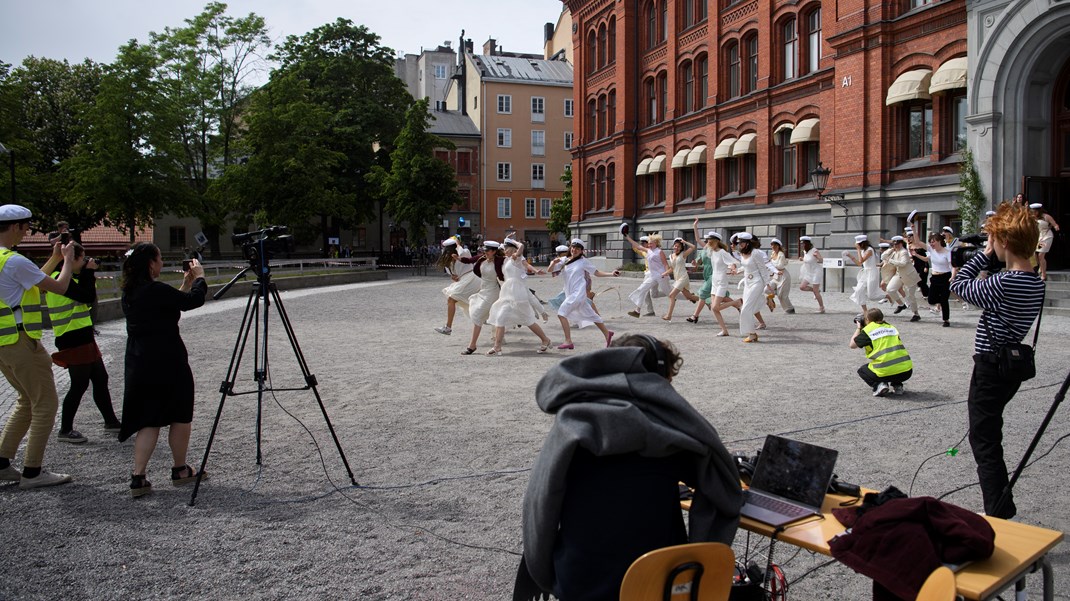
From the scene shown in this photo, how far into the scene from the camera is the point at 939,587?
2717mm

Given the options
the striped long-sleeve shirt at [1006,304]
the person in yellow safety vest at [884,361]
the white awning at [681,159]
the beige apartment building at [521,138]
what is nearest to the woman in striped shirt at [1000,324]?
the striped long-sleeve shirt at [1006,304]

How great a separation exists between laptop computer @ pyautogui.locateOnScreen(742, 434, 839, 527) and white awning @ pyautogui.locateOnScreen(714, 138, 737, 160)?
34.4 meters

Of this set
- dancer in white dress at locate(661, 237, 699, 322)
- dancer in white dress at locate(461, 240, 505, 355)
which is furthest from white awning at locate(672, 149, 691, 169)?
dancer in white dress at locate(461, 240, 505, 355)

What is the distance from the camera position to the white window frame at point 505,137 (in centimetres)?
7462

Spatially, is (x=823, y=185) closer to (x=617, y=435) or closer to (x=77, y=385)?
(x=77, y=385)

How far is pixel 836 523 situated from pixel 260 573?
3133mm

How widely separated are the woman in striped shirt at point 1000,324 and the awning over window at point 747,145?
3124 cm

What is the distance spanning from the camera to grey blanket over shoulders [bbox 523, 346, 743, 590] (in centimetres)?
288

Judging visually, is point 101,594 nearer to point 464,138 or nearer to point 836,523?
point 836,523

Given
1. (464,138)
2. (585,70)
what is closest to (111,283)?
(585,70)

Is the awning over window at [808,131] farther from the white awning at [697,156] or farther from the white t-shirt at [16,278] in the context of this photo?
the white t-shirt at [16,278]

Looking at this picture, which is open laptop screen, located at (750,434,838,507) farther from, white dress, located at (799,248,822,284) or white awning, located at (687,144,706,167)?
white awning, located at (687,144,706,167)

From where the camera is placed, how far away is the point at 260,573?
4703mm

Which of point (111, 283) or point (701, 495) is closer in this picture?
point (701, 495)
